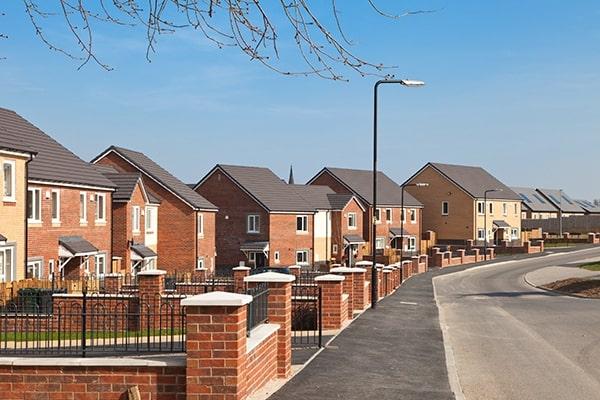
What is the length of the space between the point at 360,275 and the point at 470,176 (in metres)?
69.7

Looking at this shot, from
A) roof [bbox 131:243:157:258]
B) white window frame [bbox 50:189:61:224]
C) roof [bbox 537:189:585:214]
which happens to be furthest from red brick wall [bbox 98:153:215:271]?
roof [bbox 537:189:585:214]

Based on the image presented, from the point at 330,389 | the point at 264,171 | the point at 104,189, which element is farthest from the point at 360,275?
the point at 264,171

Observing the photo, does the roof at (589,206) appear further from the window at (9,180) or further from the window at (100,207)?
the window at (9,180)

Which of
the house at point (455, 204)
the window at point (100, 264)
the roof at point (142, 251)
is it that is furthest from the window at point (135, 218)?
the house at point (455, 204)

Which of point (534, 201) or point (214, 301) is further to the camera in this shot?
point (534, 201)

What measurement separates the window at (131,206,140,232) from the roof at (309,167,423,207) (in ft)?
117

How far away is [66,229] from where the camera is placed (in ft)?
112

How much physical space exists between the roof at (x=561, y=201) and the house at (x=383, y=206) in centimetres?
4820

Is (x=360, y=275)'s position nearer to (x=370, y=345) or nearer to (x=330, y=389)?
(x=370, y=345)

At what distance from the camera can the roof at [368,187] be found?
253 feet

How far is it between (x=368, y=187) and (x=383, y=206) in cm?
334

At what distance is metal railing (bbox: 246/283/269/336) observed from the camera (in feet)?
35.1

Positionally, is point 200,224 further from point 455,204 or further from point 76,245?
point 455,204

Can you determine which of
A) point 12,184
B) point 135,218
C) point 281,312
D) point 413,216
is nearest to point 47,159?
point 12,184
